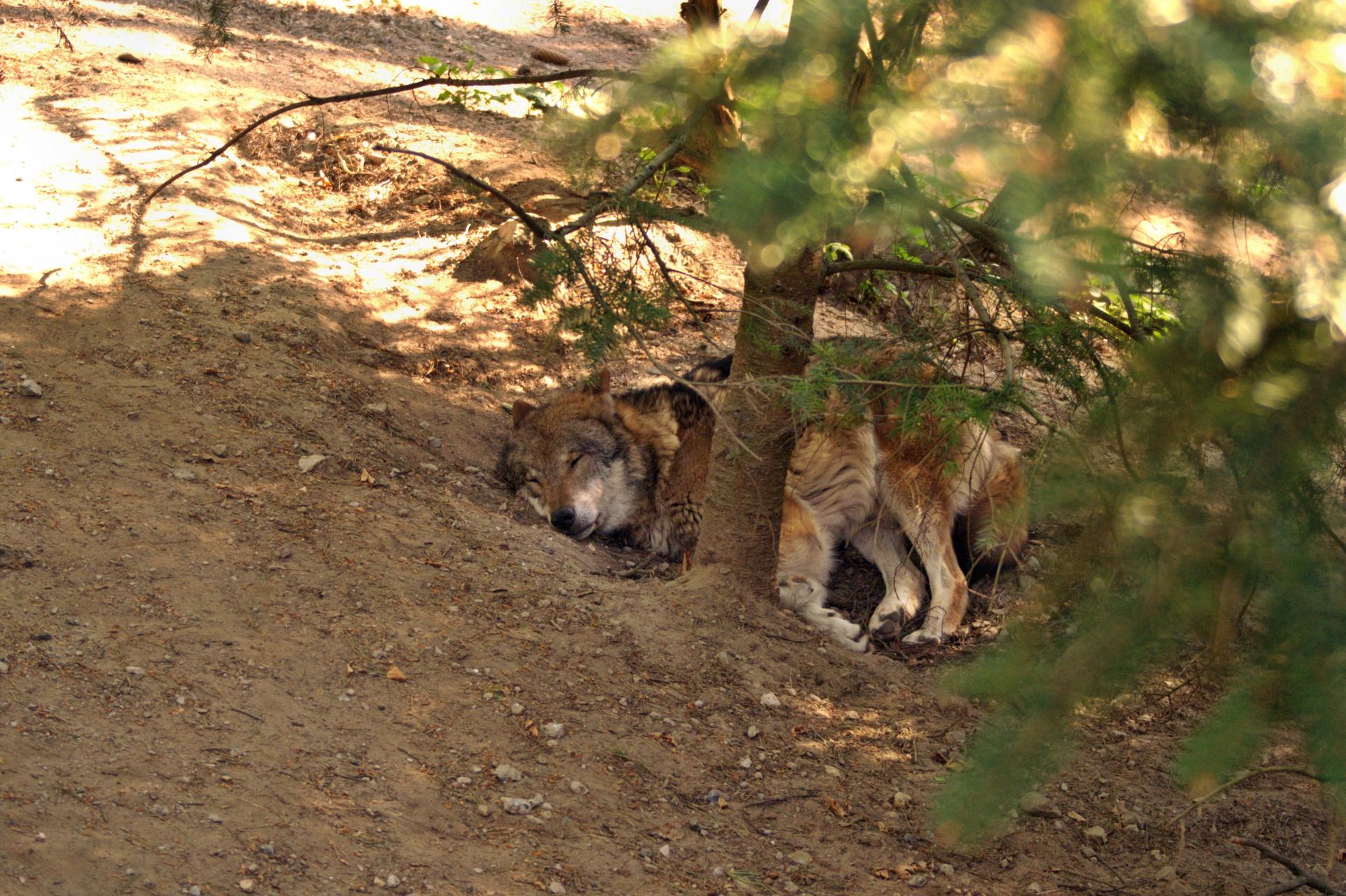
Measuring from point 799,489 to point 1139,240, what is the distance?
4532mm

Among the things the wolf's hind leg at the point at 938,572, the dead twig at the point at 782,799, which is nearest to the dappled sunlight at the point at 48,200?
the dead twig at the point at 782,799

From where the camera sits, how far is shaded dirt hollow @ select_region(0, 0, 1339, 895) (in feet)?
9.65

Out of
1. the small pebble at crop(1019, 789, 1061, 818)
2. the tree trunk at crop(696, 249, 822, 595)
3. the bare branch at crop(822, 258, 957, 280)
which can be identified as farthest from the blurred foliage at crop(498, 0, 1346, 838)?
the tree trunk at crop(696, 249, 822, 595)

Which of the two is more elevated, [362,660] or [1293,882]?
[1293,882]

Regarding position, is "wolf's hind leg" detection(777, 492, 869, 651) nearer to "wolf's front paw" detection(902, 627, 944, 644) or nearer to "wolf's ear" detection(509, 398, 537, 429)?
"wolf's front paw" detection(902, 627, 944, 644)

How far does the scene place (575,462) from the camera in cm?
631

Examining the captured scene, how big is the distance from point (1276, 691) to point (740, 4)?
465 inches

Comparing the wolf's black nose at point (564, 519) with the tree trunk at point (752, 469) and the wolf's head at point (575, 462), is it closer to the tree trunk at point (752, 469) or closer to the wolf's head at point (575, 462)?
the wolf's head at point (575, 462)

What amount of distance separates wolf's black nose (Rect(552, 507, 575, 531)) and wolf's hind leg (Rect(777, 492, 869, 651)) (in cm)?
122

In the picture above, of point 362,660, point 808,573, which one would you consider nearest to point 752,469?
point 808,573

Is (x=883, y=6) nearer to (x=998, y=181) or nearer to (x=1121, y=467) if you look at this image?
(x=998, y=181)

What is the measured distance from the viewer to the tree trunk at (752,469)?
14.6 ft

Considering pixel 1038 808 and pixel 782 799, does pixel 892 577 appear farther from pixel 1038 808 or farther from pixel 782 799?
pixel 782 799

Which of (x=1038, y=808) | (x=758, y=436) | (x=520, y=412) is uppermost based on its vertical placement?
(x=758, y=436)
